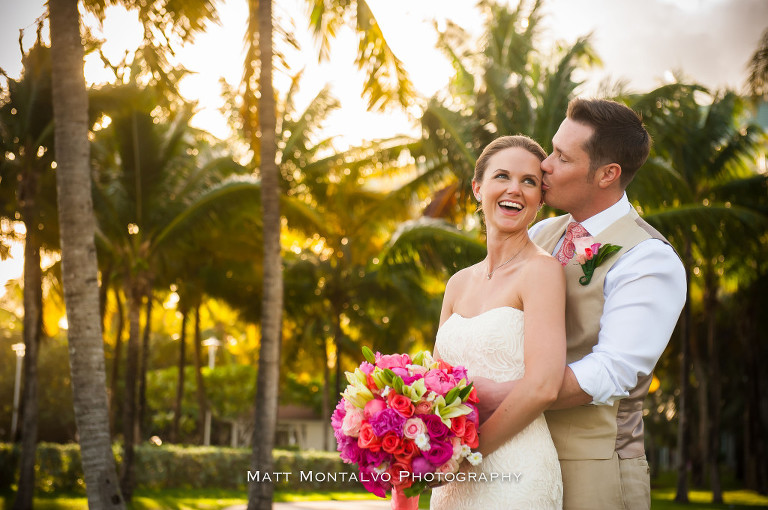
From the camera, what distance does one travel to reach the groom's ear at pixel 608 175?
316cm

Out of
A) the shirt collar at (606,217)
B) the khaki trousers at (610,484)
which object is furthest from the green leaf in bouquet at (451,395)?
the shirt collar at (606,217)

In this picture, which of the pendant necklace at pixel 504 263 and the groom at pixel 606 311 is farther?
the pendant necklace at pixel 504 263

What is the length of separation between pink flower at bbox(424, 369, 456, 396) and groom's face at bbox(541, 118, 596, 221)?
2.92ft

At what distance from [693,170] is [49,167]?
58.1 feet

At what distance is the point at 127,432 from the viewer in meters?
18.9

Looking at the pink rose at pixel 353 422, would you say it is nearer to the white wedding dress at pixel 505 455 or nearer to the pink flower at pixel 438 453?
the pink flower at pixel 438 453

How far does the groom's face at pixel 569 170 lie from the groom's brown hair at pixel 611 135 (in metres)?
0.03

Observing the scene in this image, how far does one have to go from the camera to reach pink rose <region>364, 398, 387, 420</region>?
2838 millimetres

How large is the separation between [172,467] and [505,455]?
22.1 m

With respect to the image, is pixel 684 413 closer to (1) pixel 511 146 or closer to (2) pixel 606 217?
(2) pixel 606 217

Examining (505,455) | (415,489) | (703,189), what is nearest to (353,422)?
(415,489)

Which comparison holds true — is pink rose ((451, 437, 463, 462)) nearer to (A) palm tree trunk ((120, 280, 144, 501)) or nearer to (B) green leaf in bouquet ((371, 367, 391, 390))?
(B) green leaf in bouquet ((371, 367, 391, 390))

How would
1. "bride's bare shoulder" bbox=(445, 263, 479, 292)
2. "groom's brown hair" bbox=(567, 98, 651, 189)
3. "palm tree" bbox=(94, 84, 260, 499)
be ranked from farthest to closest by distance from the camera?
1. "palm tree" bbox=(94, 84, 260, 499)
2. "bride's bare shoulder" bbox=(445, 263, 479, 292)
3. "groom's brown hair" bbox=(567, 98, 651, 189)

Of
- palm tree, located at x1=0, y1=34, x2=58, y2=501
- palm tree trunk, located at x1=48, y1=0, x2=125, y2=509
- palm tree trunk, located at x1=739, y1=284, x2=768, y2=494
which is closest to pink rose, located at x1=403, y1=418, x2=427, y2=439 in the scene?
palm tree trunk, located at x1=48, y1=0, x2=125, y2=509
